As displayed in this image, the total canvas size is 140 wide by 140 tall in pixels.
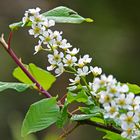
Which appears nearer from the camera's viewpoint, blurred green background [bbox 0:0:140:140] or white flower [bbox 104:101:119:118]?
white flower [bbox 104:101:119:118]

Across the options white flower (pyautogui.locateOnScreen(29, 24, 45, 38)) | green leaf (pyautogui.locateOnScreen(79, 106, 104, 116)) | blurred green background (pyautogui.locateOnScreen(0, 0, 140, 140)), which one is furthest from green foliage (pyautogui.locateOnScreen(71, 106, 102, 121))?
blurred green background (pyautogui.locateOnScreen(0, 0, 140, 140))

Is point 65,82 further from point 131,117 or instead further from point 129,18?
point 131,117

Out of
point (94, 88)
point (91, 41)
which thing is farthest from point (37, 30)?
point (91, 41)

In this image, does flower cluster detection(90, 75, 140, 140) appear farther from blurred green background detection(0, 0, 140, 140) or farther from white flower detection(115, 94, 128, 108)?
blurred green background detection(0, 0, 140, 140)

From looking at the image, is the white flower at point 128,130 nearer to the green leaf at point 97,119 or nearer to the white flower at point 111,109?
the white flower at point 111,109

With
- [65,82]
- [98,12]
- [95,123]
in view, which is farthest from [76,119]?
[98,12]

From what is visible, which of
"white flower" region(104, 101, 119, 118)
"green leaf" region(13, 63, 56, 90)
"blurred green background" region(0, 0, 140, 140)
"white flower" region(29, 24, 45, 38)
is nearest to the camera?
"white flower" region(104, 101, 119, 118)

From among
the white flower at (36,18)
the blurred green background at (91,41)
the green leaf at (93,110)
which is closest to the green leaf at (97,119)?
the green leaf at (93,110)
